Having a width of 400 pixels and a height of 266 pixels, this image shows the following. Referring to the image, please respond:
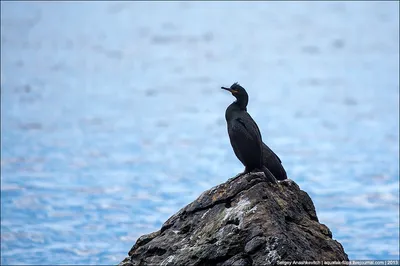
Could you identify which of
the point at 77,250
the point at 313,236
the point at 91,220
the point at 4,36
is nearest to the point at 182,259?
the point at 313,236

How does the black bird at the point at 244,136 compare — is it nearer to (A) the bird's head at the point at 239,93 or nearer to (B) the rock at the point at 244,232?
(A) the bird's head at the point at 239,93

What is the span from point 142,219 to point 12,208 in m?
4.55

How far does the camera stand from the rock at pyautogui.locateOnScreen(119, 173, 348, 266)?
37.1 feet

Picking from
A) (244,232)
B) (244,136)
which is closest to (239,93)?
(244,136)

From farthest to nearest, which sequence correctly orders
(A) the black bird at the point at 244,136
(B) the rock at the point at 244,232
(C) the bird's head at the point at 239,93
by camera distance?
(C) the bird's head at the point at 239,93
(A) the black bird at the point at 244,136
(B) the rock at the point at 244,232

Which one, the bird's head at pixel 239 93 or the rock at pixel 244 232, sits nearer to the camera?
the rock at pixel 244 232

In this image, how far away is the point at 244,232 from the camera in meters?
11.5

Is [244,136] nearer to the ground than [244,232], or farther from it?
farther from it

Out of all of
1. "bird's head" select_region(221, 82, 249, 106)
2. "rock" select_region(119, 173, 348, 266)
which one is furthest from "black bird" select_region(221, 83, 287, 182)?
"rock" select_region(119, 173, 348, 266)

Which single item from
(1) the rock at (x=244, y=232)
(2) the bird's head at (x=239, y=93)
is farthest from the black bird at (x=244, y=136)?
(1) the rock at (x=244, y=232)

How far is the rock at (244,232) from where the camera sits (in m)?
11.3

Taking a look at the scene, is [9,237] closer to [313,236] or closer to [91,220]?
[91,220]

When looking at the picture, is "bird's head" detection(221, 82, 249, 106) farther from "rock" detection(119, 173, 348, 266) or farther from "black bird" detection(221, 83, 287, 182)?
"rock" detection(119, 173, 348, 266)

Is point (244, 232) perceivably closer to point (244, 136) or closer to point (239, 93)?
point (244, 136)
